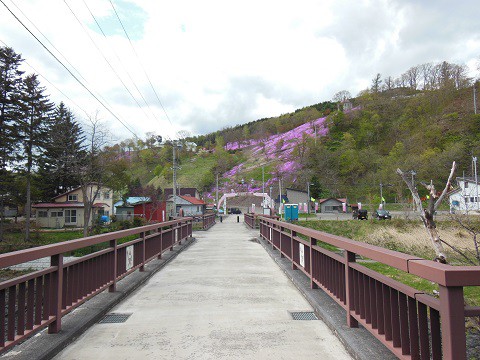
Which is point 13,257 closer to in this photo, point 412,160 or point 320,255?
point 320,255

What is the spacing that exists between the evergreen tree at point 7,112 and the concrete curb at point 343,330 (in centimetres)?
3276

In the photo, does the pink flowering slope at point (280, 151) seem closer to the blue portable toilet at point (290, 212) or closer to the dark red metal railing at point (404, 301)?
the blue portable toilet at point (290, 212)

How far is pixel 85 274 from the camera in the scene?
457 cm

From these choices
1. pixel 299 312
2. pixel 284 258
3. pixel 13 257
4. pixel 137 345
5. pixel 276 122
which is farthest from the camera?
pixel 276 122

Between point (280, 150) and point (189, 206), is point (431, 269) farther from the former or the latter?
point (280, 150)

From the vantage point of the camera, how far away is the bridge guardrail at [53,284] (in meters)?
2.97

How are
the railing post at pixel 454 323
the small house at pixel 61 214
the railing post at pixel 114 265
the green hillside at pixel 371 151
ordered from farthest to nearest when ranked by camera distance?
the green hillside at pixel 371 151 → the small house at pixel 61 214 → the railing post at pixel 114 265 → the railing post at pixel 454 323

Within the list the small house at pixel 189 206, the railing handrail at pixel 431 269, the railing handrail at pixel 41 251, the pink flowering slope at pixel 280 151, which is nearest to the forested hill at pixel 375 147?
the pink flowering slope at pixel 280 151

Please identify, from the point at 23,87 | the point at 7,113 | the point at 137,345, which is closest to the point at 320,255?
the point at 137,345

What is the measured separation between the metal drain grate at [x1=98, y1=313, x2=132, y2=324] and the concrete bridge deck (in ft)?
0.27

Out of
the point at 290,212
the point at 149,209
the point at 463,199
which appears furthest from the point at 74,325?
the point at 149,209

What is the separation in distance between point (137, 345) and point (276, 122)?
138948mm

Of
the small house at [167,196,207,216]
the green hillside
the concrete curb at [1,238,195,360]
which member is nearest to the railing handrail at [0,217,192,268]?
the concrete curb at [1,238,195,360]

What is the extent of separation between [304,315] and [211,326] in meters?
1.30
